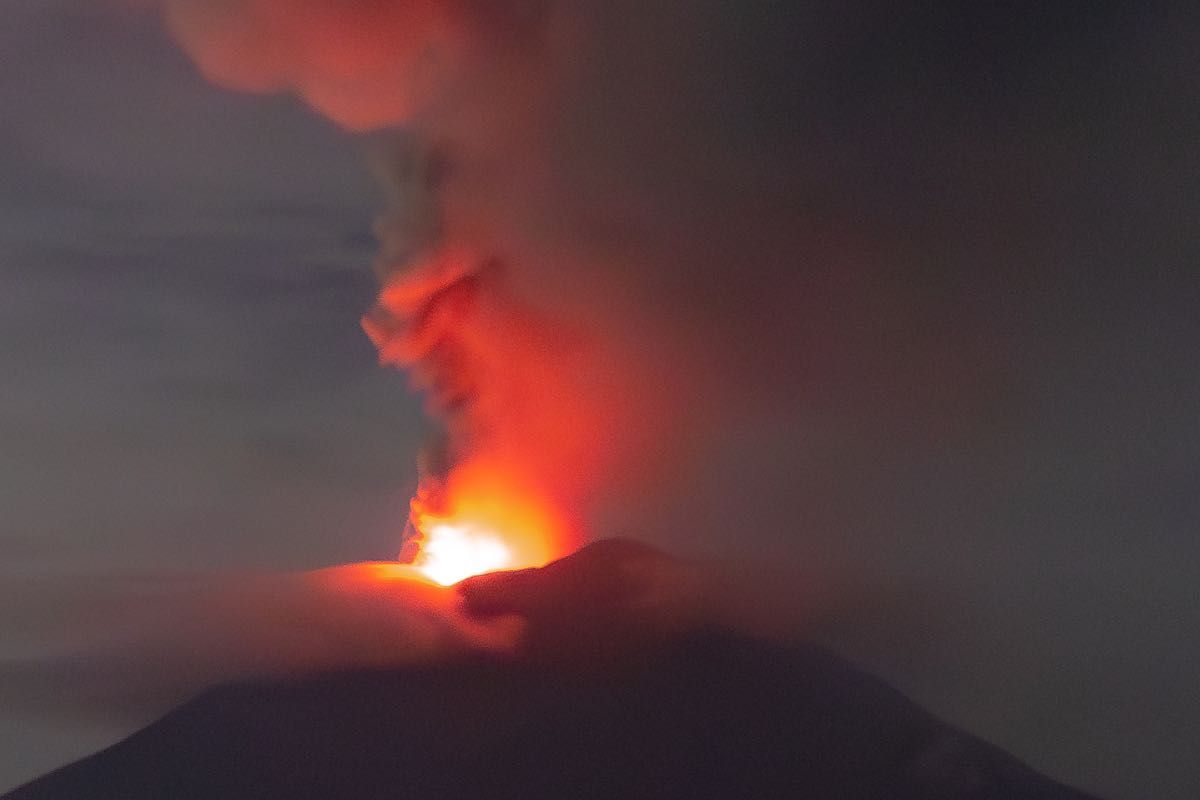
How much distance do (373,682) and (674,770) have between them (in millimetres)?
13770

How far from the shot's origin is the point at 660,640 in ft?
230

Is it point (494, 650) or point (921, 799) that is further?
point (494, 650)

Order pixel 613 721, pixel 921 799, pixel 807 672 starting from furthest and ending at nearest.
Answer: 1. pixel 807 672
2. pixel 613 721
3. pixel 921 799

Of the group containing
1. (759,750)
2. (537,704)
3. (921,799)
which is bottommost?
(921,799)

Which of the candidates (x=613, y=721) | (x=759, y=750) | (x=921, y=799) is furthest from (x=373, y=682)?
(x=921, y=799)

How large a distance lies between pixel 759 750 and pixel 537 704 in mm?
9079

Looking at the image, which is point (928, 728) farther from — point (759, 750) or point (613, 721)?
point (613, 721)

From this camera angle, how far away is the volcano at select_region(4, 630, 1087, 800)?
5972 centimetres

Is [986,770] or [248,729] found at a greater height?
[248,729]

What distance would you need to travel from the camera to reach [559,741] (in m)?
62.1

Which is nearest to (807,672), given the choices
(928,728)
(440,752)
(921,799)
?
(928,728)

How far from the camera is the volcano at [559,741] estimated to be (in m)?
59.7

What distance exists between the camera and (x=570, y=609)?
66.2m

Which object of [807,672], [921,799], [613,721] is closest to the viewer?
[921,799]
